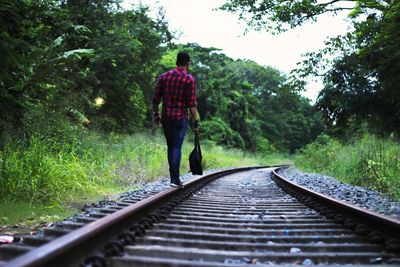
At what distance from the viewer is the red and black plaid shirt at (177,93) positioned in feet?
19.0

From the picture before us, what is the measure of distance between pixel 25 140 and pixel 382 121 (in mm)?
15425

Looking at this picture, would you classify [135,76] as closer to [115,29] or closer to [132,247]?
[115,29]

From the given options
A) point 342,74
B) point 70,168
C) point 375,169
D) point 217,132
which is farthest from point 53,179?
point 217,132

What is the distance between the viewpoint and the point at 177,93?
5.80 metres

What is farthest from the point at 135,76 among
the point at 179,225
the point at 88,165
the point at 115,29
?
the point at 179,225

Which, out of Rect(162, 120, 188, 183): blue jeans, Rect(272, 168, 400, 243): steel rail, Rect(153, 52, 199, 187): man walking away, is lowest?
Rect(272, 168, 400, 243): steel rail

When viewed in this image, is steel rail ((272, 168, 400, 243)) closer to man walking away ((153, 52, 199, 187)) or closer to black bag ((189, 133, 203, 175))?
black bag ((189, 133, 203, 175))

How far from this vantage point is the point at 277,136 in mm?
62062

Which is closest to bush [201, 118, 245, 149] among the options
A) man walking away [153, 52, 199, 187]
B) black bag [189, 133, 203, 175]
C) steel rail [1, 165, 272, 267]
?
black bag [189, 133, 203, 175]

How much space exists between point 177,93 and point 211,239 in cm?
288

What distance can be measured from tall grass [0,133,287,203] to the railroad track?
143 cm

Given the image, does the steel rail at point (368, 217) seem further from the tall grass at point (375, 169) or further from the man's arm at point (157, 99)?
the tall grass at point (375, 169)

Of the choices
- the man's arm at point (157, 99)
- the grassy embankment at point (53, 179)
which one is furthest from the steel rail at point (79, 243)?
the man's arm at point (157, 99)

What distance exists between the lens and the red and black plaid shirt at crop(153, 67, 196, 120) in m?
5.80
